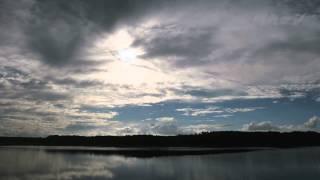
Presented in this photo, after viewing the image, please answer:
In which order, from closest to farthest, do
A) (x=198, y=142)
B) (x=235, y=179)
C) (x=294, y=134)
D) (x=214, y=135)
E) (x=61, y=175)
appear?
(x=235, y=179) → (x=61, y=175) → (x=198, y=142) → (x=214, y=135) → (x=294, y=134)

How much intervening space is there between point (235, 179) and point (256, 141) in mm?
143493

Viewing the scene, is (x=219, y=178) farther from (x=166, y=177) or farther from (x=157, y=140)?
(x=157, y=140)

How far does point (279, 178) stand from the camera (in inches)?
1362

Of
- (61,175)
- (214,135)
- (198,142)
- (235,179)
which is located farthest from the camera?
(214,135)

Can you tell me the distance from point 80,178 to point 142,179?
534 centimetres

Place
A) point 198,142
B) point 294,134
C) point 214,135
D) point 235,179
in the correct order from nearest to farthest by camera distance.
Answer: point 235,179, point 198,142, point 214,135, point 294,134

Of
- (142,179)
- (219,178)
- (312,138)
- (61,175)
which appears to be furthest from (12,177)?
(312,138)

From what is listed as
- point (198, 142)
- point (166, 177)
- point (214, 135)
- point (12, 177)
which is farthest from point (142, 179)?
point (214, 135)

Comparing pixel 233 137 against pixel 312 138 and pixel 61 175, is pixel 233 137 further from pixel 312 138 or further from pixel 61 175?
pixel 61 175

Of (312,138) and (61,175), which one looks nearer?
(61,175)

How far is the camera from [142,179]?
34406 millimetres

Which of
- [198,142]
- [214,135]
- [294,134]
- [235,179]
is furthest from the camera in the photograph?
[294,134]

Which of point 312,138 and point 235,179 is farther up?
point 312,138

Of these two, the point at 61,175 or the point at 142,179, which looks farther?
the point at 61,175
